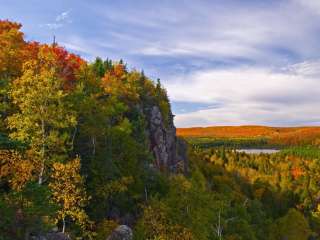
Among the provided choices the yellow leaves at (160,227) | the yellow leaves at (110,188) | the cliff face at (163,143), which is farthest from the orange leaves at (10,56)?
the cliff face at (163,143)

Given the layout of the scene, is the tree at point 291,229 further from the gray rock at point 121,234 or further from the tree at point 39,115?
the tree at point 39,115

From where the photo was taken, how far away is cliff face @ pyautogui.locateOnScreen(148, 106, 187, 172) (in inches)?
4609

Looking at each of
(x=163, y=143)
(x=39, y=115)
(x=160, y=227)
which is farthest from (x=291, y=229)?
(x=39, y=115)

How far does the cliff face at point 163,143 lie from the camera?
384 feet

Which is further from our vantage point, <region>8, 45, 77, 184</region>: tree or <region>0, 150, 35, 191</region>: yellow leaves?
<region>8, 45, 77, 184</region>: tree

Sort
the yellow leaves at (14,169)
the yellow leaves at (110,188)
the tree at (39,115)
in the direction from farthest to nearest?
the yellow leaves at (110,188) → the tree at (39,115) → the yellow leaves at (14,169)

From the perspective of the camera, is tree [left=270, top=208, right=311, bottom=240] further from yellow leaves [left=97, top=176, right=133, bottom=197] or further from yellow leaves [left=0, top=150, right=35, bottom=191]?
yellow leaves [left=0, top=150, right=35, bottom=191]

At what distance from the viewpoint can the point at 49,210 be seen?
109ft

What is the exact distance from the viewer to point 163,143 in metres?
122

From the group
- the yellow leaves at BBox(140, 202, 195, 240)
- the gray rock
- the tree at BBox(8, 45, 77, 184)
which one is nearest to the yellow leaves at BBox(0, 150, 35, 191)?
the tree at BBox(8, 45, 77, 184)

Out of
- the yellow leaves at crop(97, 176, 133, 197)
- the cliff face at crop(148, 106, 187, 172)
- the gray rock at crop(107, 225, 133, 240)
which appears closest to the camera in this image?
the gray rock at crop(107, 225, 133, 240)

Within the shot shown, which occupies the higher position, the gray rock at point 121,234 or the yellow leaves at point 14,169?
the yellow leaves at point 14,169

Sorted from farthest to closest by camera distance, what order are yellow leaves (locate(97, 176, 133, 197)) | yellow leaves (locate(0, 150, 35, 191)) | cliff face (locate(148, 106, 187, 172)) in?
cliff face (locate(148, 106, 187, 172))
yellow leaves (locate(97, 176, 133, 197))
yellow leaves (locate(0, 150, 35, 191))

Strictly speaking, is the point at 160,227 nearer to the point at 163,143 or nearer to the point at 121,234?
the point at 121,234
